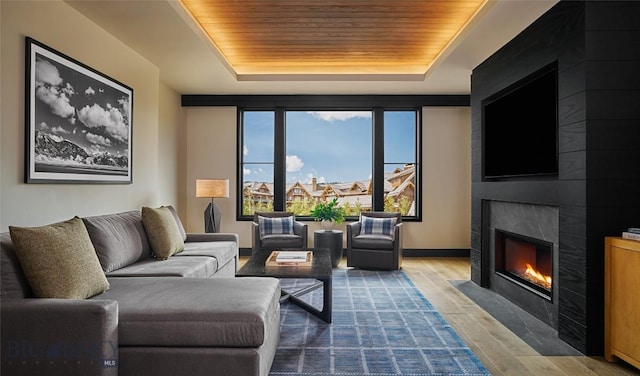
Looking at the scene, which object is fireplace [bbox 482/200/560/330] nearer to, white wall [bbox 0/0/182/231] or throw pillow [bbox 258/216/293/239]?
throw pillow [bbox 258/216/293/239]

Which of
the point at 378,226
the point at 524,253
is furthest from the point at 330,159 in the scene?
the point at 524,253

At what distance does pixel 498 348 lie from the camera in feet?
9.54

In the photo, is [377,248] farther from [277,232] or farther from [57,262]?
[57,262]

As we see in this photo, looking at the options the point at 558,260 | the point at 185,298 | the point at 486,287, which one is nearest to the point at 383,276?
the point at 486,287

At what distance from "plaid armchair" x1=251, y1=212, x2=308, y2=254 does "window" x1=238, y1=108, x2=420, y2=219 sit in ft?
2.21

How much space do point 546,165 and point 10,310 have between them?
369 centimetres

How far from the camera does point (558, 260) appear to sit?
3.17 m

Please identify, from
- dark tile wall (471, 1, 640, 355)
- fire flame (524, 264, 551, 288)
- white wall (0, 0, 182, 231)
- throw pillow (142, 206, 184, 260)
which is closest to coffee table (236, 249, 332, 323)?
throw pillow (142, 206, 184, 260)

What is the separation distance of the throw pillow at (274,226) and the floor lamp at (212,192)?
2.09 ft

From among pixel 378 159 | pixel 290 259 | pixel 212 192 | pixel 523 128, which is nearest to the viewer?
pixel 290 259

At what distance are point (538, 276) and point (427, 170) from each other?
3169 millimetres

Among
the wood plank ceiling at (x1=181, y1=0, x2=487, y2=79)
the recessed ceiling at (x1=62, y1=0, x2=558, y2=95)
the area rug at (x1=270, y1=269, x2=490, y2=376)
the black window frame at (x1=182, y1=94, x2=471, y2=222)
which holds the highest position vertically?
the wood plank ceiling at (x1=181, y1=0, x2=487, y2=79)

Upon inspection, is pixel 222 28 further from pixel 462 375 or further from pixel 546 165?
pixel 462 375

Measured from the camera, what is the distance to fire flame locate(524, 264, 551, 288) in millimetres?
3536
